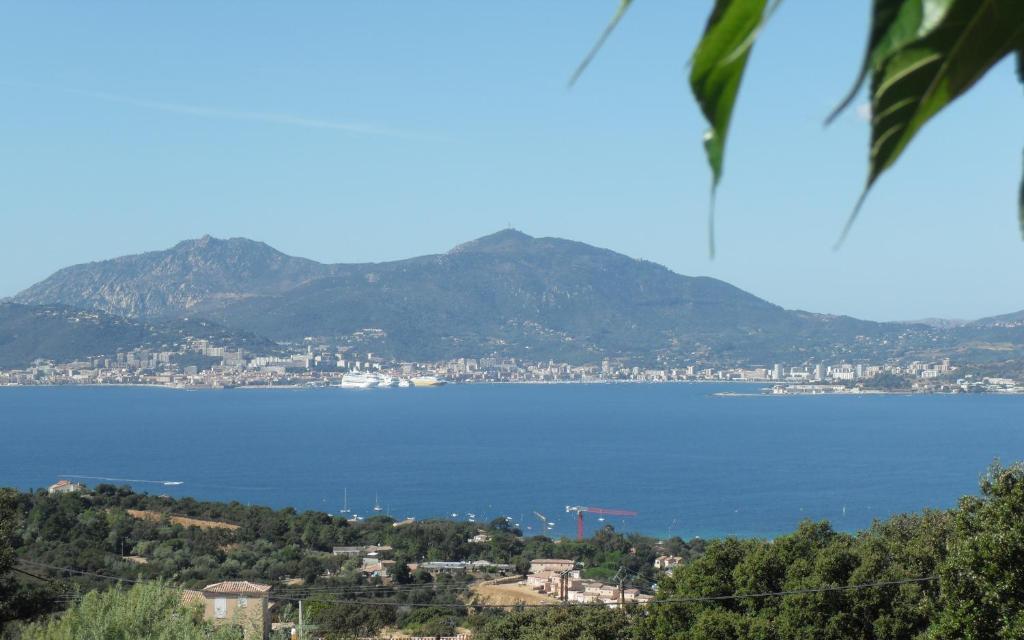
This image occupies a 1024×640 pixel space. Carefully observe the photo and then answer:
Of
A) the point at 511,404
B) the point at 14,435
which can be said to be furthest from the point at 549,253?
the point at 14,435

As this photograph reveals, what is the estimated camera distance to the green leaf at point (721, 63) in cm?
23

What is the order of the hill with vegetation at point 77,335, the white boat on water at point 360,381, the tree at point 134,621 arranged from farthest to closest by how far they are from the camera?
the hill with vegetation at point 77,335 → the white boat on water at point 360,381 → the tree at point 134,621

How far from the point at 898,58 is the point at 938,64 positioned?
0.6 inches

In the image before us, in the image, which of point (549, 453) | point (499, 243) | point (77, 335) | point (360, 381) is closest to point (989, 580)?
point (549, 453)

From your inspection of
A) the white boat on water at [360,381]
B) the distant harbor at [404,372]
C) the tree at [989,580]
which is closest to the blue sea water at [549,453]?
the distant harbor at [404,372]

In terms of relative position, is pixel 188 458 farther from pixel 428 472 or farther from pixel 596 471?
pixel 596 471

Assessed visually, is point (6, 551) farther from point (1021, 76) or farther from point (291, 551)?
point (291, 551)

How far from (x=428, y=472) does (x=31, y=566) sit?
93.2ft

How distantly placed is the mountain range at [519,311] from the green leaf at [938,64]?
11117 cm

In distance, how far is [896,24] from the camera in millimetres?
216

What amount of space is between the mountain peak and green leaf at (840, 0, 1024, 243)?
15481 centimetres

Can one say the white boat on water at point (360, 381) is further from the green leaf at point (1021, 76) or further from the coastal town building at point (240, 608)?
the green leaf at point (1021, 76)

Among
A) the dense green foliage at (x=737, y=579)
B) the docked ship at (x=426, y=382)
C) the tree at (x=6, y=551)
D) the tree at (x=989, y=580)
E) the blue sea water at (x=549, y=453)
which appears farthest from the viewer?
the docked ship at (x=426, y=382)

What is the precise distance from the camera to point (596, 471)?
4450 cm
